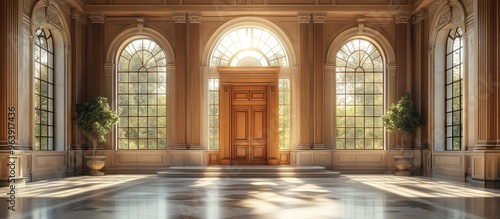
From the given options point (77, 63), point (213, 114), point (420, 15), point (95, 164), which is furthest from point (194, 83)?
point (420, 15)

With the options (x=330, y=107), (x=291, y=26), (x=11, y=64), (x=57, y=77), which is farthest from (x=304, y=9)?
(x=11, y=64)

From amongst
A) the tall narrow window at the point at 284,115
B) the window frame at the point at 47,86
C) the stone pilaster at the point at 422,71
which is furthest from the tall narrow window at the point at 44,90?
the stone pilaster at the point at 422,71

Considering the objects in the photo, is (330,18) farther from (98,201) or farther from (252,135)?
(98,201)

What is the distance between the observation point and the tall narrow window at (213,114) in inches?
726

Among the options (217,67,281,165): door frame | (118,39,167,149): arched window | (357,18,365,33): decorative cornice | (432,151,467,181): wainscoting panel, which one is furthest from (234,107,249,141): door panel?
(432,151,467,181): wainscoting panel

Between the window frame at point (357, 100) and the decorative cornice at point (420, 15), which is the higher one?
the decorative cornice at point (420, 15)

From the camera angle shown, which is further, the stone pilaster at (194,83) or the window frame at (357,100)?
the window frame at (357,100)

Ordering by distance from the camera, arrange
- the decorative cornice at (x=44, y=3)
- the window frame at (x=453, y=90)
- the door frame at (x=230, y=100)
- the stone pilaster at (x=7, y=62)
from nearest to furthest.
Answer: the stone pilaster at (x=7, y=62)
the decorative cornice at (x=44, y=3)
the window frame at (x=453, y=90)
the door frame at (x=230, y=100)

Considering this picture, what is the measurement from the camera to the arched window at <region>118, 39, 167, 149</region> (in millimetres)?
18328

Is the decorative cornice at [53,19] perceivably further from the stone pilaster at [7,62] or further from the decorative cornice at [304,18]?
the decorative cornice at [304,18]

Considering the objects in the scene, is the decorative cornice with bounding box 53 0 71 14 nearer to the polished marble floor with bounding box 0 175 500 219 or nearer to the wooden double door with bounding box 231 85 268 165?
the wooden double door with bounding box 231 85 268 165

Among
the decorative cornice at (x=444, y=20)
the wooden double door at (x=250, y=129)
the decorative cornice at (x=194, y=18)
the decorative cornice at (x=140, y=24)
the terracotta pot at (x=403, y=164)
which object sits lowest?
the terracotta pot at (x=403, y=164)

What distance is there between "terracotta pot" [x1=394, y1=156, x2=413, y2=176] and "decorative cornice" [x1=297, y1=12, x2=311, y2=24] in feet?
16.7

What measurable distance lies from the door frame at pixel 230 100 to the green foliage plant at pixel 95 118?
137 inches
